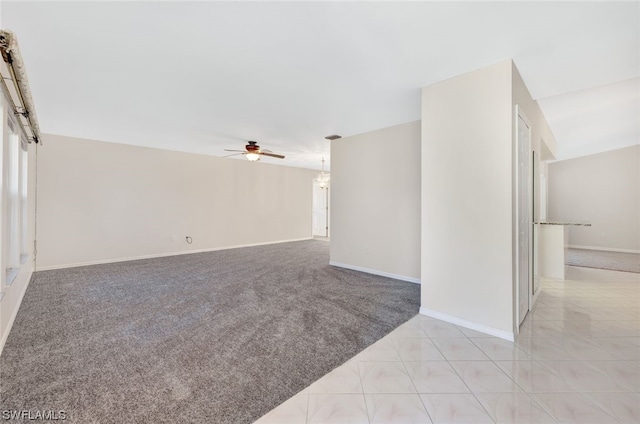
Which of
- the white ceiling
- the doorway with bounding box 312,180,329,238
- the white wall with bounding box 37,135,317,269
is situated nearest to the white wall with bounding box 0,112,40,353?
the white wall with bounding box 37,135,317,269

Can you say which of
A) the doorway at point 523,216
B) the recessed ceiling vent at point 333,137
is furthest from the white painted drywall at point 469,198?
the recessed ceiling vent at point 333,137

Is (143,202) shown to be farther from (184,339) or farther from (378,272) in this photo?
(378,272)

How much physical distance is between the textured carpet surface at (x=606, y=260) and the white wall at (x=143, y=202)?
738 cm

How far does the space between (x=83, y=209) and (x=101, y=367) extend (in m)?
4.40

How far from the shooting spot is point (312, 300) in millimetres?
3283

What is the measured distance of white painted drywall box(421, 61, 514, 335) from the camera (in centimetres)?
238

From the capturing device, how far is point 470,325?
8.43ft

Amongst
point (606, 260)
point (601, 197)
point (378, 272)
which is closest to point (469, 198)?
point (378, 272)

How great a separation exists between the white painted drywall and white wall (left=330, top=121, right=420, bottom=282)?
1285 mm

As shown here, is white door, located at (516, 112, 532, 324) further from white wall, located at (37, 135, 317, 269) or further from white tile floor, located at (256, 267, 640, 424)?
white wall, located at (37, 135, 317, 269)

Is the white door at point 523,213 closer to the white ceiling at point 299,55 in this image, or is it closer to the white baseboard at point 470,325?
the white baseboard at point 470,325

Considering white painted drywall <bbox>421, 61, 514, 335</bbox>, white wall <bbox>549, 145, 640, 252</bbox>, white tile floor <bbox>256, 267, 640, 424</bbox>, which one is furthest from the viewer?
white wall <bbox>549, 145, 640, 252</bbox>

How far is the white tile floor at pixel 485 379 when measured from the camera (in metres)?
1.50

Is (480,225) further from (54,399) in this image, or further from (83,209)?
(83,209)
